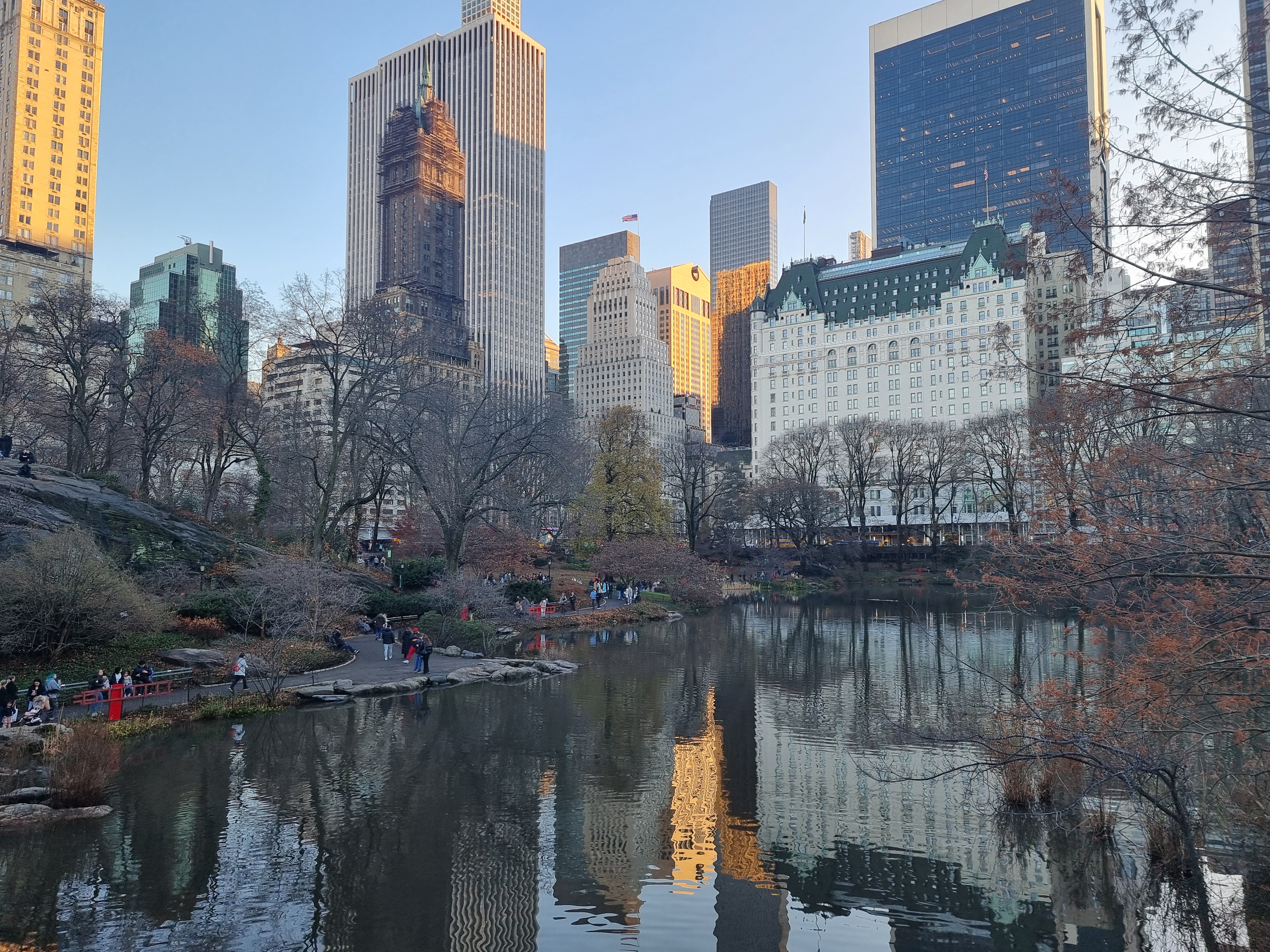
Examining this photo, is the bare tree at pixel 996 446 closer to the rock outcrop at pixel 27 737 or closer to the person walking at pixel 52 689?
the person walking at pixel 52 689

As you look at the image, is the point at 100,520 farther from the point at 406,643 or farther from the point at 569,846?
the point at 569,846

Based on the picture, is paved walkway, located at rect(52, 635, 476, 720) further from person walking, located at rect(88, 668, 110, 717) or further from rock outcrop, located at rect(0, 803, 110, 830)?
rock outcrop, located at rect(0, 803, 110, 830)

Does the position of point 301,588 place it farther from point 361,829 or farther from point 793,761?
point 793,761

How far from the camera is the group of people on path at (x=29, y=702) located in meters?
18.8

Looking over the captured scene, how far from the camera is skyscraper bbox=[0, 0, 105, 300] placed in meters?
126

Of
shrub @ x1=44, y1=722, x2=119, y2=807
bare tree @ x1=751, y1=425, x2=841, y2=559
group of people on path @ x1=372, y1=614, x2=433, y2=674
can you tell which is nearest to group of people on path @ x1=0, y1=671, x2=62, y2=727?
shrub @ x1=44, y1=722, x2=119, y2=807

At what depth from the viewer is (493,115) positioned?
198000 mm

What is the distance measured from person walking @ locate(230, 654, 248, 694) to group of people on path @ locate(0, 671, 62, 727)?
13.4ft

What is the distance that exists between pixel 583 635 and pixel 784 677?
14.2 metres

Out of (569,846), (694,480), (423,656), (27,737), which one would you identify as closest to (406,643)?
(423,656)

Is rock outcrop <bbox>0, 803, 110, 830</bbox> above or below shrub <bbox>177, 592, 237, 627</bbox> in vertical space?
below

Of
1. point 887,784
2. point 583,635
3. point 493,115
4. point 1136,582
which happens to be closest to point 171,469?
point 583,635

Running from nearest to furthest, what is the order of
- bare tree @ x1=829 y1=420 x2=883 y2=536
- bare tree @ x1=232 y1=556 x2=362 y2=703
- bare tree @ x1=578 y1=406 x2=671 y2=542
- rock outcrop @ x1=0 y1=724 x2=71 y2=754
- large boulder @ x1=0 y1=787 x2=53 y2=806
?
large boulder @ x1=0 y1=787 x2=53 y2=806 → rock outcrop @ x1=0 y1=724 x2=71 y2=754 → bare tree @ x1=232 y1=556 x2=362 y2=703 → bare tree @ x1=578 y1=406 x2=671 y2=542 → bare tree @ x1=829 y1=420 x2=883 y2=536

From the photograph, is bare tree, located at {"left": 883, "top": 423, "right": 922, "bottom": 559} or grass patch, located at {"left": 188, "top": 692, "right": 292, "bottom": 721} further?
bare tree, located at {"left": 883, "top": 423, "right": 922, "bottom": 559}
